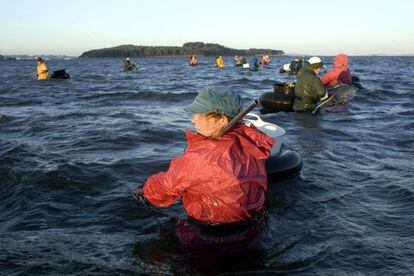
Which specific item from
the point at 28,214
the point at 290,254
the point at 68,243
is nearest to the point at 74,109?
the point at 28,214

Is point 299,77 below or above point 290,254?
above

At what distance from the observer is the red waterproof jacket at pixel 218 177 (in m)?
4.16

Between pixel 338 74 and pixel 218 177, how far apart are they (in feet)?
49.7

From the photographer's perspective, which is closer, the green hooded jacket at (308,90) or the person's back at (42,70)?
the green hooded jacket at (308,90)

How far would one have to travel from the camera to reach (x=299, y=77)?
14.5m

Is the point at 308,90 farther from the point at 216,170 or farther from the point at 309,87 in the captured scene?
the point at 216,170

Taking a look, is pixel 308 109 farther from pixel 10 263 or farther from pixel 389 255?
pixel 10 263

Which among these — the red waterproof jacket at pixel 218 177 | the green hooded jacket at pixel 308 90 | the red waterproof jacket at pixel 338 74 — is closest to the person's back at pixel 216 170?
the red waterproof jacket at pixel 218 177

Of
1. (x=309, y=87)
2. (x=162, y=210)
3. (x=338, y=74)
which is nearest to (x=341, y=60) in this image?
(x=338, y=74)

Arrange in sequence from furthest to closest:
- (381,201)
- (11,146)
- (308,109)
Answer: (308,109) → (11,146) → (381,201)

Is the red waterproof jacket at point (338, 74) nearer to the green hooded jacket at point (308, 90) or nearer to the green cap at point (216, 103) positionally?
the green hooded jacket at point (308, 90)

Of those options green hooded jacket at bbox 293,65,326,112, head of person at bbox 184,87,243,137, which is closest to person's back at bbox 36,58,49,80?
green hooded jacket at bbox 293,65,326,112

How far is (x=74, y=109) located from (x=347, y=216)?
12.5 metres

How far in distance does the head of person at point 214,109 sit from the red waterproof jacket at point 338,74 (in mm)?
14348
